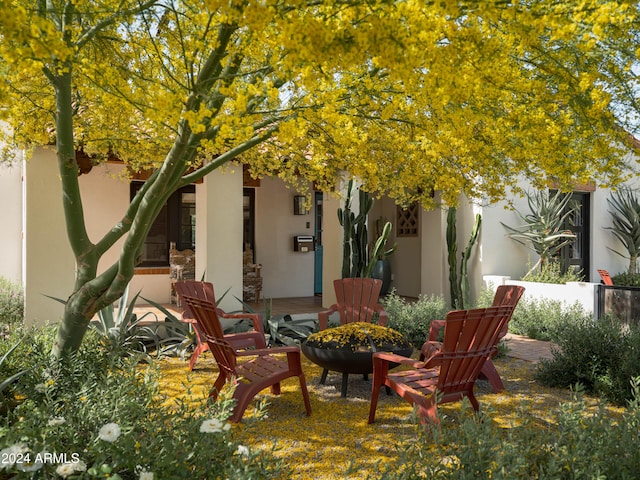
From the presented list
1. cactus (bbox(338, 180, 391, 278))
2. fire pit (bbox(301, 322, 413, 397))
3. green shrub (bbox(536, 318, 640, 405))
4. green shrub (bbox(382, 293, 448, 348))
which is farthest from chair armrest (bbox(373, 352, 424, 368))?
cactus (bbox(338, 180, 391, 278))

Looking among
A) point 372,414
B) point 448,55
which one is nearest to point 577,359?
point 372,414

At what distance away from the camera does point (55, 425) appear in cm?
223

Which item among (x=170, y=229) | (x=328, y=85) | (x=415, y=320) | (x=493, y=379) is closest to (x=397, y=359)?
(x=493, y=379)

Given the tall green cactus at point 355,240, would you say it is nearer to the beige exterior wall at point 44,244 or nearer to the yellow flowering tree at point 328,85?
the yellow flowering tree at point 328,85

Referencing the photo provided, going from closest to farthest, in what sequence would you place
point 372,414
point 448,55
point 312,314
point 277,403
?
point 448,55 → point 372,414 → point 277,403 → point 312,314

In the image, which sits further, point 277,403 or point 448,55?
point 277,403

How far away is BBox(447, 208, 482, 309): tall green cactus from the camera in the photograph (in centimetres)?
872

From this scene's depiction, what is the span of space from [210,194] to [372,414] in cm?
463

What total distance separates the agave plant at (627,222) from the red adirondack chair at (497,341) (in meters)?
6.24

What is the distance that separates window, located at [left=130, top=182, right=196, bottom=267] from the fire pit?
5.75 meters

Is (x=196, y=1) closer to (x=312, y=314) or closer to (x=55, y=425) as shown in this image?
(x=55, y=425)

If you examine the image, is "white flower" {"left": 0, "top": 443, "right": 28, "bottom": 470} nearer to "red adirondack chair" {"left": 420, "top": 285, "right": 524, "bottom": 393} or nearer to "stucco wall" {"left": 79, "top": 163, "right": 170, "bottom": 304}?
"red adirondack chair" {"left": 420, "top": 285, "right": 524, "bottom": 393}

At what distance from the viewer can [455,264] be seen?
880 centimetres

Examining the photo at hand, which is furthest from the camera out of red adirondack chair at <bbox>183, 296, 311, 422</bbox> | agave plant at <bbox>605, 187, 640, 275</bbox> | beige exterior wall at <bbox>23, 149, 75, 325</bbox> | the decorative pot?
agave plant at <bbox>605, 187, 640, 275</bbox>
